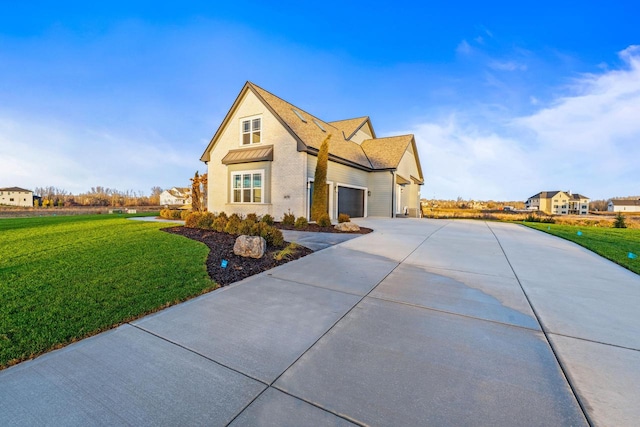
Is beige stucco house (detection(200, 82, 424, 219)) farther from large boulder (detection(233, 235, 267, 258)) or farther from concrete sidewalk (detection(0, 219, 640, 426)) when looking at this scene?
concrete sidewalk (detection(0, 219, 640, 426))

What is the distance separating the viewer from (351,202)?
1775 cm

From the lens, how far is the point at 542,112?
13727 mm

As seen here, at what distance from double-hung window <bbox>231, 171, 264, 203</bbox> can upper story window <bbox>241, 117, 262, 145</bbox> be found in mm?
1957

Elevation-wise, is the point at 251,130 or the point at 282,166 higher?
the point at 251,130

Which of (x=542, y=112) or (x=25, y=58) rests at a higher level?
(x=25, y=58)

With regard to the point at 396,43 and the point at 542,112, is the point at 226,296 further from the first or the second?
the point at 542,112

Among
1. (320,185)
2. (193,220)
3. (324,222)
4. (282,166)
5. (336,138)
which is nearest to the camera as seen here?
(193,220)

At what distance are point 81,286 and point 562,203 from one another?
92.4 meters

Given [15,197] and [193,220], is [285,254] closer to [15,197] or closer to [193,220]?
[193,220]

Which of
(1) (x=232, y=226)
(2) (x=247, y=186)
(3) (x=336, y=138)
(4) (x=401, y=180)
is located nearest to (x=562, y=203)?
(4) (x=401, y=180)

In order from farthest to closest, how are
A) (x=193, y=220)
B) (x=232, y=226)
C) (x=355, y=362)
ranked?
(x=193, y=220), (x=232, y=226), (x=355, y=362)

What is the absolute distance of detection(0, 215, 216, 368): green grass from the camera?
267cm

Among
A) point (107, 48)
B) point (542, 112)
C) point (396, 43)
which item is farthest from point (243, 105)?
point (542, 112)

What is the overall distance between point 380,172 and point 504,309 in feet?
54.9
